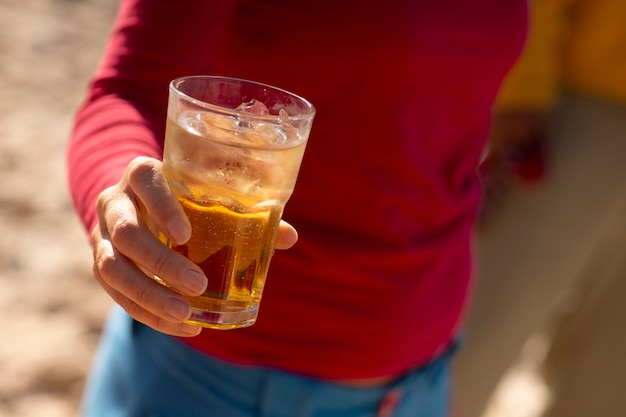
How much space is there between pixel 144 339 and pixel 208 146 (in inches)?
19.5

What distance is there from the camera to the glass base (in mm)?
878

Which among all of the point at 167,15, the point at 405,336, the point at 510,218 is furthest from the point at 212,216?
the point at 510,218

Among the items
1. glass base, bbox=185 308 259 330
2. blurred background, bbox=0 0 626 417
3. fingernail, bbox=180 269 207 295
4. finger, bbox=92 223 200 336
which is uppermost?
fingernail, bbox=180 269 207 295

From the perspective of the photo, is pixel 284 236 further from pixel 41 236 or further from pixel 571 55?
pixel 41 236

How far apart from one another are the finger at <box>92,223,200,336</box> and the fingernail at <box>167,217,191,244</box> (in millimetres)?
51

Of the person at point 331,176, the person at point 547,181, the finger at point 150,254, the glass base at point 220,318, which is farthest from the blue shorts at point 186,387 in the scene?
the person at point 547,181

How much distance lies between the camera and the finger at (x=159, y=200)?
0.80m

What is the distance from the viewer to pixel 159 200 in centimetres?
80

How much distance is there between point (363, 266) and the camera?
1251mm

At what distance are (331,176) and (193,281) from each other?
0.44 meters

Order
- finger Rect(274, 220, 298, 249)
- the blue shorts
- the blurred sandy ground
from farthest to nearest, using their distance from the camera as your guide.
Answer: the blurred sandy ground
the blue shorts
finger Rect(274, 220, 298, 249)

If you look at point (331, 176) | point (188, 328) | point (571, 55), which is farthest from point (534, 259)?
point (188, 328)

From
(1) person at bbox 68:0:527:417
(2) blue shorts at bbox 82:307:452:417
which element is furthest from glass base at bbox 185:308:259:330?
(2) blue shorts at bbox 82:307:452:417

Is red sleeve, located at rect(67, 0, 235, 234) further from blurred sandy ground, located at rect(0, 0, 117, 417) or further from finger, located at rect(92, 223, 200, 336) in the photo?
blurred sandy ground, located at rect(0, 0, 117, 417)
